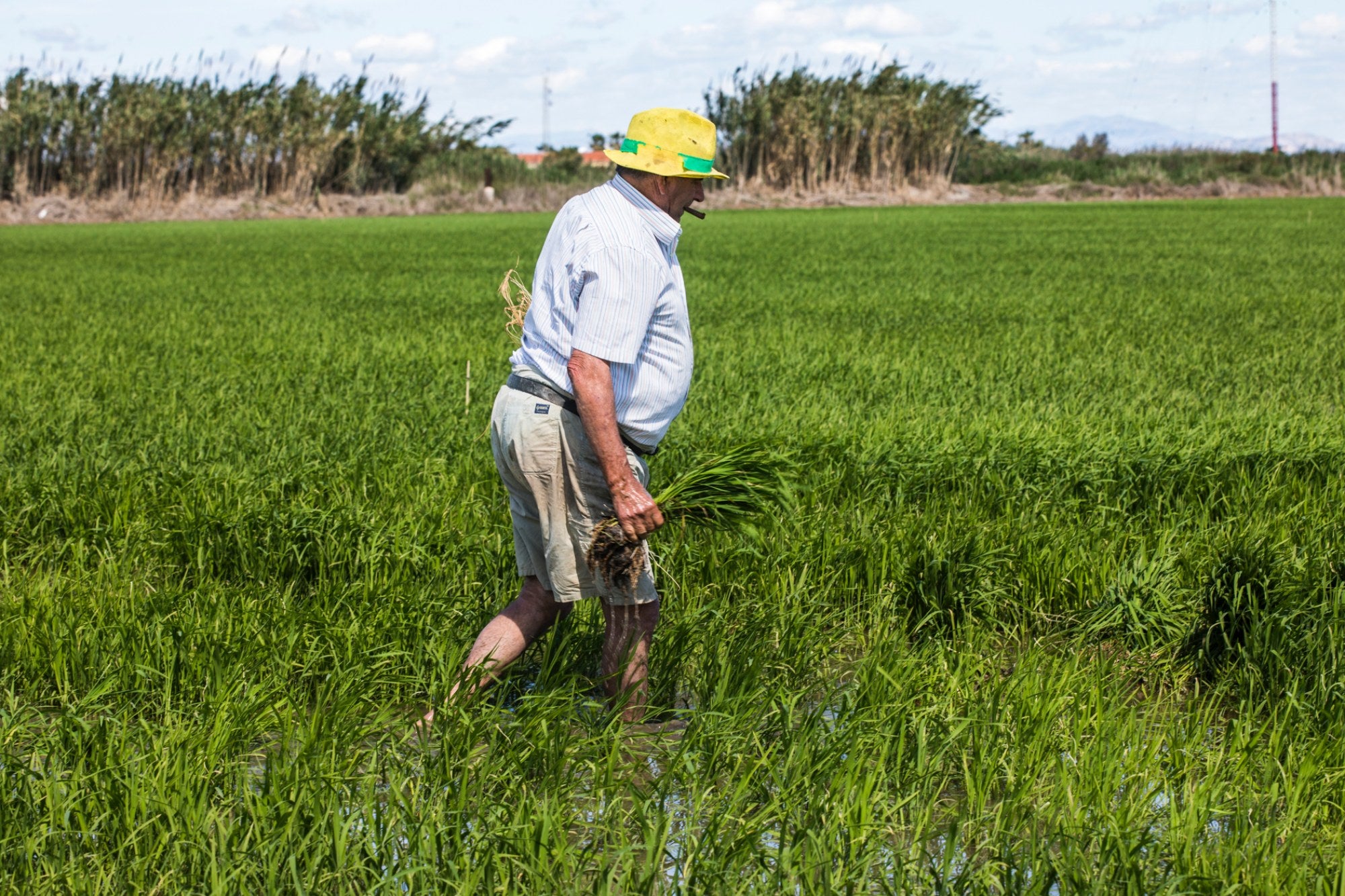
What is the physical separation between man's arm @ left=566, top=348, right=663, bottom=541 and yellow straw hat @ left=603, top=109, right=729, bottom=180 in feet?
1.54

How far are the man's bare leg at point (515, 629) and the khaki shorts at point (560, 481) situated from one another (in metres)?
0.13

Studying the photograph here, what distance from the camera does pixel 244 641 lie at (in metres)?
3.27

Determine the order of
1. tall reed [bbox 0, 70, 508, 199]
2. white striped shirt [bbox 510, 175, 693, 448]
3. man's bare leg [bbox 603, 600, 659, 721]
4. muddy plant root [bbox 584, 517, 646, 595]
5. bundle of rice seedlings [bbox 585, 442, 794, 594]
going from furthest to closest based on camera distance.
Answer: tall reed [bbox 0, 70, 508, 199] < bundle of rice seedlings [bbox 585, 442, 794, 594] < man's bare leg [bbox 603, 600, 659, 721] < muddy plant root [bbox 584, 517, 646, 595] < white striped shirt [bbox 510, 175, 693, 448]

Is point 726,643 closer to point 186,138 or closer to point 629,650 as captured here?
point 629,650

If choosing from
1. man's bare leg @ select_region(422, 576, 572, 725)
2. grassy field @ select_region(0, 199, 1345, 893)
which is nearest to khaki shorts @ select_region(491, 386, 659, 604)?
man's bare leg @ select_region(422, 576, 572, 725)

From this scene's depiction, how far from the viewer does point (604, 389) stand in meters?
2.75

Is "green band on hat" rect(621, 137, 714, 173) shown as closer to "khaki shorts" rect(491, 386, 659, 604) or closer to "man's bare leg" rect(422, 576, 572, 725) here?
"khaki shorts" rect(491, 386, 659, 604)

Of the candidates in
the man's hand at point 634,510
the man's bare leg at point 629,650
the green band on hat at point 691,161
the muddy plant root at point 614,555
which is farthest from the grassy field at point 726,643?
the green band on hat at point 691,161

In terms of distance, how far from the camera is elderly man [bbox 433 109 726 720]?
2742 millimetres

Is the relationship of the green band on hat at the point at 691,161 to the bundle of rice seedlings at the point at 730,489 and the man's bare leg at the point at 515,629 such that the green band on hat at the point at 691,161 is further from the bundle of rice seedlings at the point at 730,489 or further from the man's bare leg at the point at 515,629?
the man's bare leg at the point at 515,629

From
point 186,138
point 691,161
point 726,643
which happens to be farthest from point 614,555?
point 186,138

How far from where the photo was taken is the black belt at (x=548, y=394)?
114 inches

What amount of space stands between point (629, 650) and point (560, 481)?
48 centimetres

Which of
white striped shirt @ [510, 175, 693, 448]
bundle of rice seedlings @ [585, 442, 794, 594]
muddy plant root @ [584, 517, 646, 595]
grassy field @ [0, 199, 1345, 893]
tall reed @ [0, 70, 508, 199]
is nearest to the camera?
grassy field @ [0, 199, 1345, 893]
